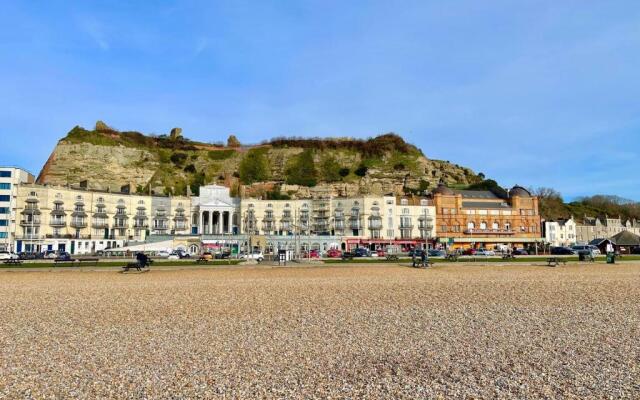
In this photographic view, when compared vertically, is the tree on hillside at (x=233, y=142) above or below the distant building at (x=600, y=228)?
above

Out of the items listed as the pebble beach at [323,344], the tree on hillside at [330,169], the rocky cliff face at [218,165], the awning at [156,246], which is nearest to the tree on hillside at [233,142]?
the rocky cliff face at [218,165]

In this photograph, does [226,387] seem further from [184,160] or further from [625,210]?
[625,210]

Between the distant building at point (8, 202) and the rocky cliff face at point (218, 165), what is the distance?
1994cm

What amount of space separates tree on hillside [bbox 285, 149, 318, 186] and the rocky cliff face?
46.3 inches

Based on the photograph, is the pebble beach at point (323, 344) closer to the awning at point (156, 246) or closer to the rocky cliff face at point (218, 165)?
the awning at point (156, 246)

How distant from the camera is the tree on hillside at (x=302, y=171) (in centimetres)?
10900

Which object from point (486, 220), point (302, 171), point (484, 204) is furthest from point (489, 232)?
point (302, 171)

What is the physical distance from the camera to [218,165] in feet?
374

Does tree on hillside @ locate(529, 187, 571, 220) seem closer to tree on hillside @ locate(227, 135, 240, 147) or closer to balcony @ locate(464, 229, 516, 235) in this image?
balcony @ locate(464, 229, 516, 235)

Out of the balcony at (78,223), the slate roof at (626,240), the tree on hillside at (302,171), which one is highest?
the tree on hillside at (302,171)

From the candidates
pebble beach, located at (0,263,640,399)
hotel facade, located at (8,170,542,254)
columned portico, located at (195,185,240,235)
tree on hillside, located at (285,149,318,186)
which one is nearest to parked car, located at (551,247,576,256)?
hotel facade, located at (8,170,542,254)

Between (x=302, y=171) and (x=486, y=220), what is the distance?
147ft

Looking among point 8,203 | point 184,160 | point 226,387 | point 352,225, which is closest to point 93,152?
point 184,160

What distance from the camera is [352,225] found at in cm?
8219
